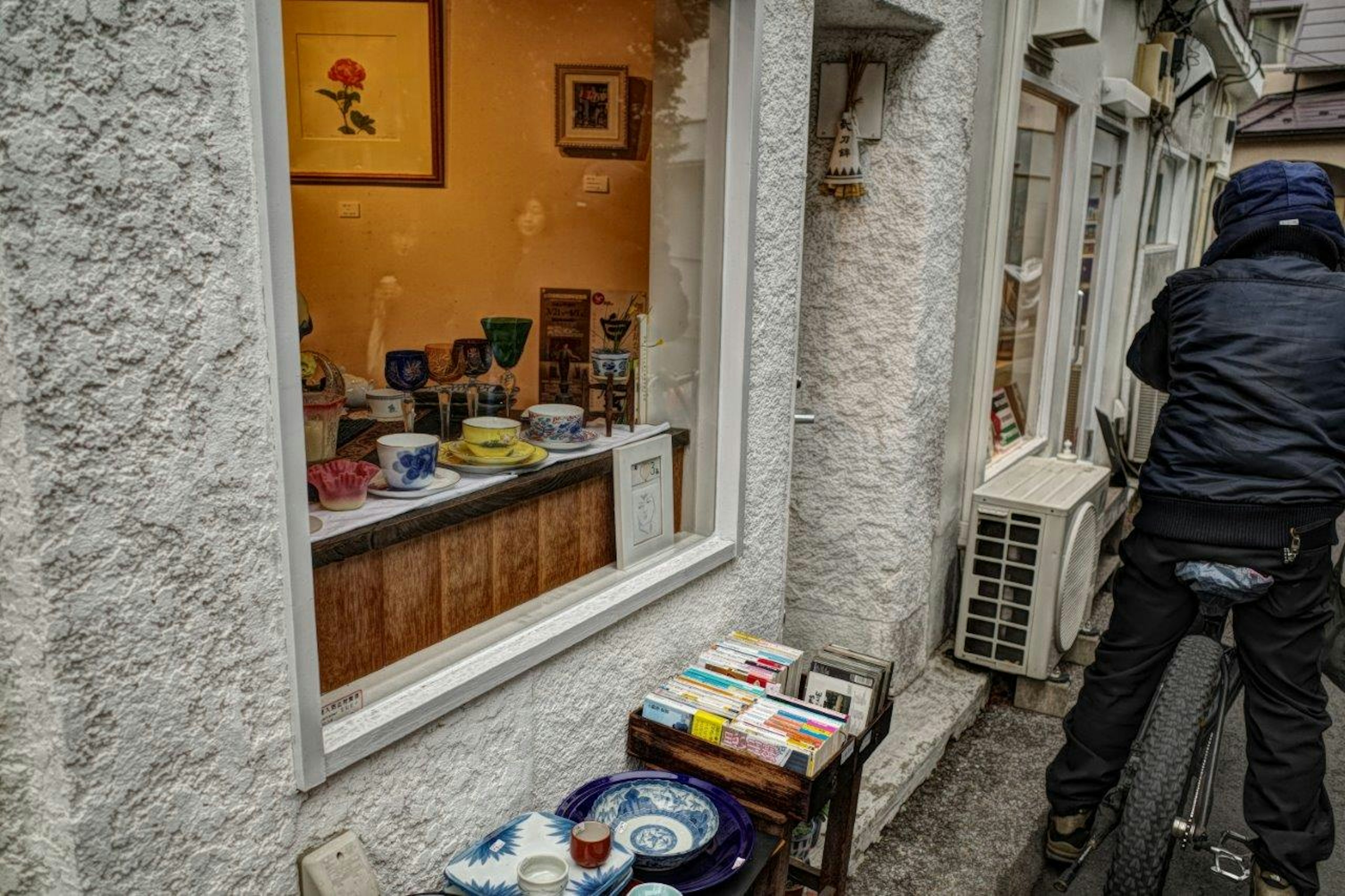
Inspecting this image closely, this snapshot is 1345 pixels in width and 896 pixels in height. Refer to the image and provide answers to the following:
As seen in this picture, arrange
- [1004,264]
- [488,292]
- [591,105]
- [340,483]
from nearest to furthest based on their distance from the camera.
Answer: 1. [340,483]
2. [591,105]
3. [488,292]
4. [1004,264]

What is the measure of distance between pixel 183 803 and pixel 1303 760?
3.08 meters

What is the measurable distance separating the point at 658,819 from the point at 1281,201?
8.82 feet

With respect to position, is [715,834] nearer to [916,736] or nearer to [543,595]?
[543,595]

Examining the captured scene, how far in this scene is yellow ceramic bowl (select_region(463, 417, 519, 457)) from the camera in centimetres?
243

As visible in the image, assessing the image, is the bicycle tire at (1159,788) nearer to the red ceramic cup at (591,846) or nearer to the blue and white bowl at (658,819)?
the blue and white bowl at (658,819)

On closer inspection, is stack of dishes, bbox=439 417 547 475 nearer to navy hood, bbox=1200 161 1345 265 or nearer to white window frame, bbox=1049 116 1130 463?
navy hood, bbox=1200 161 1345 265

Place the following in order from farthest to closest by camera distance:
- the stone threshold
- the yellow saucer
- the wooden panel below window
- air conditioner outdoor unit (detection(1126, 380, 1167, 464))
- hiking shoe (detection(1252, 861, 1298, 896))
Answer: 1. air conditioner outdoor unit (detection(1126, 380, 1167, 464))
2. the stone threshold
3. hiking shoe (detection(1252, 861, 1298, 896))
4. the yellow saucer
5. the wooden panel below window

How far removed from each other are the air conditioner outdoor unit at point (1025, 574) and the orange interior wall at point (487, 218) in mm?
2150

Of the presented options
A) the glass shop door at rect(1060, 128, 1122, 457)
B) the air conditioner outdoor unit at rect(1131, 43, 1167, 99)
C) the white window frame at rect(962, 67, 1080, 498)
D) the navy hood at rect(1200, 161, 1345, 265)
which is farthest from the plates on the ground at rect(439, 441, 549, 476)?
the air conditioner outdoor unit at rect(1131, 43, 1167, 99)

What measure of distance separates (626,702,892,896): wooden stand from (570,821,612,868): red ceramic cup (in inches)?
Result: 19.1

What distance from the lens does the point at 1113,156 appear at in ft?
20.7

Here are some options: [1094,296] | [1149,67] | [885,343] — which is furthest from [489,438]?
[1149,67]

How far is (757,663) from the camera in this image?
280cm

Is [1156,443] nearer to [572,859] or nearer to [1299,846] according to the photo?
[1299,846]
